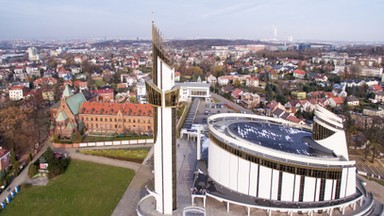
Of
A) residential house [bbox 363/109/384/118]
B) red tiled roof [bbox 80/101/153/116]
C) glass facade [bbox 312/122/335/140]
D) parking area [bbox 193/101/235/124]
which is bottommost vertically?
residential house [bbox 363/109/384/118]

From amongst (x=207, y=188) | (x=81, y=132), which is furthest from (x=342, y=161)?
(x=81, y=132)

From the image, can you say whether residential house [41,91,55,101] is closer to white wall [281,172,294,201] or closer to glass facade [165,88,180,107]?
glass facade [165,88,180,107]

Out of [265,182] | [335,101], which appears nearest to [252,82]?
[335,101]

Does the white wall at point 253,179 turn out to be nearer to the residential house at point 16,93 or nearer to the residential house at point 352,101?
the residential house at point 352,101

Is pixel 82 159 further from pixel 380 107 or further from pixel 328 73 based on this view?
pixel 328 73

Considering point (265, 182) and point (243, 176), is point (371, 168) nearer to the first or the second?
point (265, 182)

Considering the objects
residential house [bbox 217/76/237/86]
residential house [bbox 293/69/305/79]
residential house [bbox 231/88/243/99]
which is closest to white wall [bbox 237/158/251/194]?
residential house [bbox 231/88/243/99]
